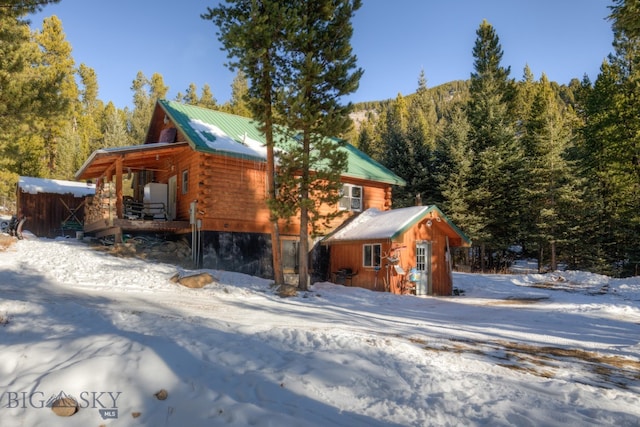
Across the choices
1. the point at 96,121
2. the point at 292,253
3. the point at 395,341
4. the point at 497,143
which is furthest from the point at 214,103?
the point at 395,341

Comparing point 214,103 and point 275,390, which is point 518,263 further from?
point 214,103

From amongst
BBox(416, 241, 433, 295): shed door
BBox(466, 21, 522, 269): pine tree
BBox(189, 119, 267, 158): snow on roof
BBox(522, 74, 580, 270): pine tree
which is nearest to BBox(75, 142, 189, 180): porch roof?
Result: BBox(189, 119, 267, 158): snow on roof

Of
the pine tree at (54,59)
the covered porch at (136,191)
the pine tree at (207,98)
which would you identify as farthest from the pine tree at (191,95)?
the covered porch at (136,191)

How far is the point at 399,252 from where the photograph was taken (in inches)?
708

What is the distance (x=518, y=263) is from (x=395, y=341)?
39.1 metres

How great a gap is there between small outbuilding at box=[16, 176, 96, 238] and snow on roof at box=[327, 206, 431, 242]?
59.1ft

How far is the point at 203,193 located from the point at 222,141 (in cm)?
287

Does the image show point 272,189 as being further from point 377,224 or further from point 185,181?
point 185,181

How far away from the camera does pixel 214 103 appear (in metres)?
65.6

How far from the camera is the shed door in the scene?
18.8 metres

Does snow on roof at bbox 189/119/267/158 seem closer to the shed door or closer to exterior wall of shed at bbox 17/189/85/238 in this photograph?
the shed door

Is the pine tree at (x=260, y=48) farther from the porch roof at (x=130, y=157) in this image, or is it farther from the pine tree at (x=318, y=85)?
the porch roof at (x=130, y=157)

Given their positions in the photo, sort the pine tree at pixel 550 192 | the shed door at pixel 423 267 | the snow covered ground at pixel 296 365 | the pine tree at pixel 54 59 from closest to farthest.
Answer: the snow covered ground at pixel 296 365 → the shed door at pixel 423 267 → the pine tree at pixel 550 192 → the pine tree at pixel 54 59

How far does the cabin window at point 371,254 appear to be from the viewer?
60.4ft
